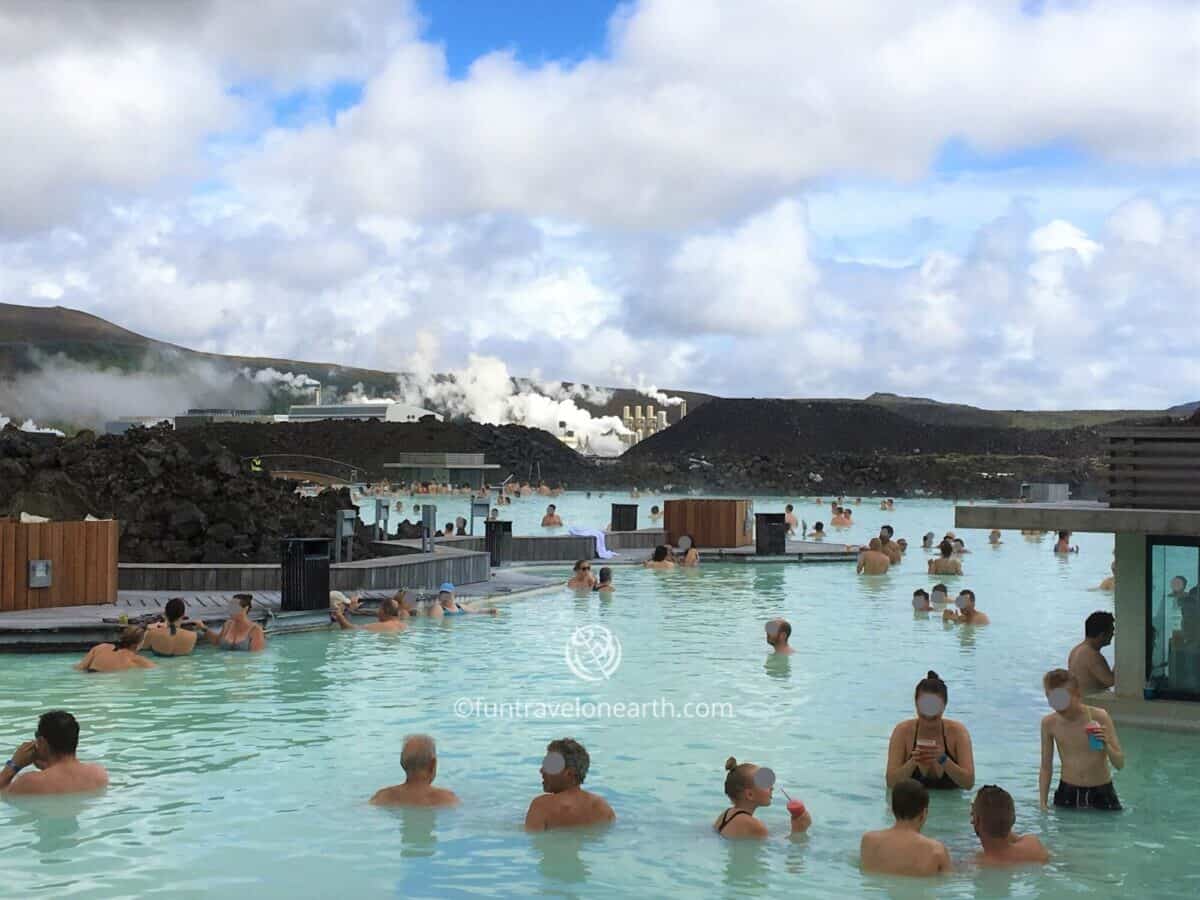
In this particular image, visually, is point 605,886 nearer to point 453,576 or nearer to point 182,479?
point 453,576

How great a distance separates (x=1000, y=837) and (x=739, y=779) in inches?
57.5

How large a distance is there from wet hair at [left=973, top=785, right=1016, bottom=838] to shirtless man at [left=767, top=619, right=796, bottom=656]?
824cm

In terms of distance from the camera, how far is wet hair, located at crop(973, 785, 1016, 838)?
23.6 ft

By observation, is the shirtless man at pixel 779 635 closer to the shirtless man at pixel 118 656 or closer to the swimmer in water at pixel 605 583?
the swimmer in water at pixel 605 583

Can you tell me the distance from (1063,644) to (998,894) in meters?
11.0

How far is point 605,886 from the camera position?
23.8 ft

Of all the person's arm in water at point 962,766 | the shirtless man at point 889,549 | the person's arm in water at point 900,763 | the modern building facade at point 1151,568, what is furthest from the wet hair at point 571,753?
the shirtless man at point 889,549

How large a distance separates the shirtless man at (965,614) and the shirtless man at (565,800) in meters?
11.6

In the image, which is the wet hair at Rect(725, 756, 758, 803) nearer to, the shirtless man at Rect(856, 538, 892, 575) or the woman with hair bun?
the woman with hair bun

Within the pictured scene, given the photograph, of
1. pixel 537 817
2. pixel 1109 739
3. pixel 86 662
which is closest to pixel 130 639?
pixel 86 662

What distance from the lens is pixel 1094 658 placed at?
11.4 meters

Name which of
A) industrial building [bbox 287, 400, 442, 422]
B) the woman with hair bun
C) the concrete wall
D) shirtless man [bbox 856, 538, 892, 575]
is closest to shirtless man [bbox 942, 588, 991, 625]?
shirtless man [bbox 856, 538, 892, 575]

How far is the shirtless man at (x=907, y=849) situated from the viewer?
7.18m

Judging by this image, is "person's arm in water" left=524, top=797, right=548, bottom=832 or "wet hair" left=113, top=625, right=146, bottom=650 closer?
"person's arm in water" left=524, top=797, right=548, bottom=832
